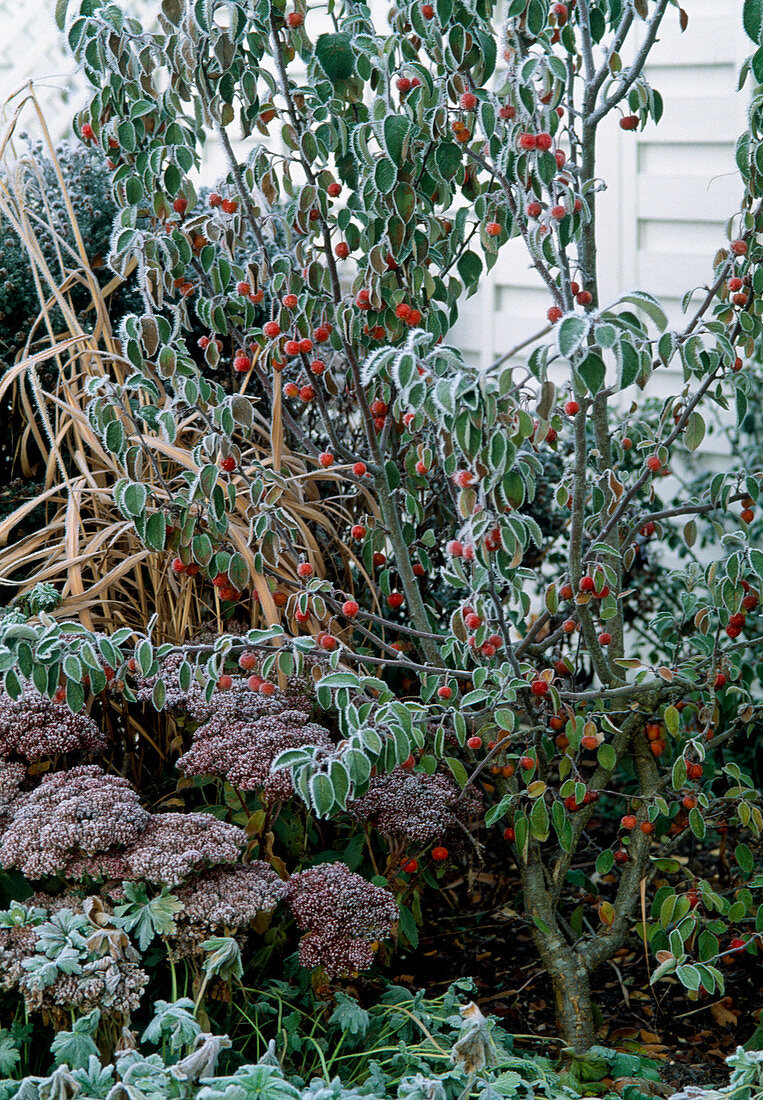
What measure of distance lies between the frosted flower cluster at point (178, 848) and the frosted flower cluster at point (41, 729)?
11.3 inches

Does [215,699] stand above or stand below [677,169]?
below

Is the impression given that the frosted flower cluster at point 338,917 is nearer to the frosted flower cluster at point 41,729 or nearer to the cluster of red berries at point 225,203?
the frosted flower cluster at point 41,729

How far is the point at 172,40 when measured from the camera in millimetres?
1904

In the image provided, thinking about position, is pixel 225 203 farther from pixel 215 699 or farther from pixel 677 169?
pixel 677 169

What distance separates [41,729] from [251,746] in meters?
0.39

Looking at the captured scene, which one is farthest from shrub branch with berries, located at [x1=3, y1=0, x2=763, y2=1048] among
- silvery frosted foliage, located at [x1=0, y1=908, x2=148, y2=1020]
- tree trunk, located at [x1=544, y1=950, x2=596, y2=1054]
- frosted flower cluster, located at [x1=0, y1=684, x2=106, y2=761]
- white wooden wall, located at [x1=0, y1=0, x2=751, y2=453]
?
white wooden wall, located at [x1=0, y1=0, x2=751, y2=453]

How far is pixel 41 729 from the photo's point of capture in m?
1.88

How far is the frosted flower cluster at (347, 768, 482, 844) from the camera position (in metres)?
1.85

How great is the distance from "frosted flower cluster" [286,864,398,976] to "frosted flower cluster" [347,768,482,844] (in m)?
→ 0.15

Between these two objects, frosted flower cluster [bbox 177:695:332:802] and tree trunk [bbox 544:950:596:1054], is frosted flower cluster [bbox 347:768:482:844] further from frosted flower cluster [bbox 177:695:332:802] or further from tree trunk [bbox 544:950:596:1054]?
tree trunk [bbox 544:950:596:1054]

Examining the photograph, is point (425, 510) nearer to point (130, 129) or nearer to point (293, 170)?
point (130, 129)

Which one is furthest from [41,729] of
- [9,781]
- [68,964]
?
[68,964]

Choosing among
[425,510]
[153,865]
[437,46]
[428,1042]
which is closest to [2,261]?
[425,510]

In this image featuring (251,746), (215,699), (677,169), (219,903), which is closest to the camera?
(219,903)
